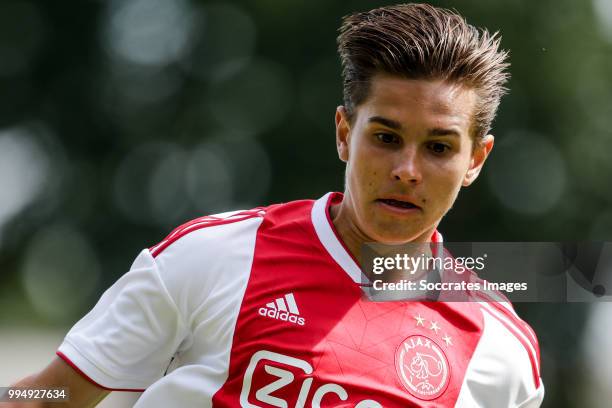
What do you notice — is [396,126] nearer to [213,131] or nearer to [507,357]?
[507,357]

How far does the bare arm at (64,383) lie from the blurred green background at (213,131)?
9.60 m

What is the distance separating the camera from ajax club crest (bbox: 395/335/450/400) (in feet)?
10.7

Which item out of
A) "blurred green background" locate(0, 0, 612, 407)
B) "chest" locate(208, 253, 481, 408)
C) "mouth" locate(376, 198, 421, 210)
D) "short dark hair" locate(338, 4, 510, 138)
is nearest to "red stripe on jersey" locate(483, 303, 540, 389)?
"chest" locate(208, 253, 481, 408)

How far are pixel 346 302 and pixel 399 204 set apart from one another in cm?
37

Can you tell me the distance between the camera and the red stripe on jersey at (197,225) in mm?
3279

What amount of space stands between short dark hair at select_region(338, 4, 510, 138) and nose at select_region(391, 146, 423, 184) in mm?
281

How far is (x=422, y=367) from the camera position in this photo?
3.27 metres

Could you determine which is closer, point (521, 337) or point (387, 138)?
point (387, 138)

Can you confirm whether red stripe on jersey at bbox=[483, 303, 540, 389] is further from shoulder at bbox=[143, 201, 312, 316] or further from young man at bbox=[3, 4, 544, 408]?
shoulder at bbox=[143, 201, 312, 316]

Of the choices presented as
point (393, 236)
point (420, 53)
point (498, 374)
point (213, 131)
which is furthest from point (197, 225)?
point (213, 131)

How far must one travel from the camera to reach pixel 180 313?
3162mm

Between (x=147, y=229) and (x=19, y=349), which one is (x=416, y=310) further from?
(x=147, y=229)

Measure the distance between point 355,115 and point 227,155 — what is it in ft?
39.5

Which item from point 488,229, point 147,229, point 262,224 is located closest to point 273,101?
point 147,229
